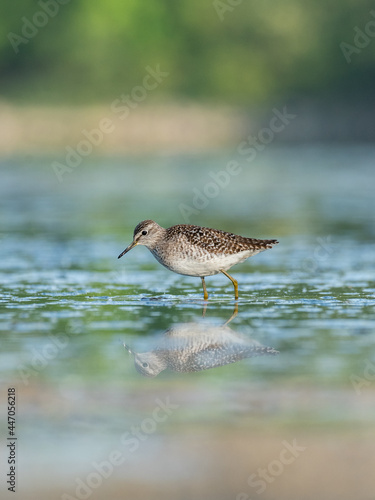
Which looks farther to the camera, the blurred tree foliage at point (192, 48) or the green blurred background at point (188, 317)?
the blurred tree foliage at point (192, 48)

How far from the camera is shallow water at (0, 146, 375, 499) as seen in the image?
24.7 ft

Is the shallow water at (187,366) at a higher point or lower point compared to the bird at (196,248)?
lower

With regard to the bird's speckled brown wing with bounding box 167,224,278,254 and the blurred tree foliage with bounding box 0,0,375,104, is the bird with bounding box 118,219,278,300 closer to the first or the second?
the bird's speckled brown wing with bounding box 167,224,278,254

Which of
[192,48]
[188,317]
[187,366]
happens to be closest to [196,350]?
[187,366]

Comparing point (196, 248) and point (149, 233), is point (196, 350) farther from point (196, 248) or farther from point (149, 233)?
point (149, 233)

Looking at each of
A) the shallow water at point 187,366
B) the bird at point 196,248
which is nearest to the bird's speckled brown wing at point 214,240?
the bird at point 196,248

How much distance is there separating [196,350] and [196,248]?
312 cm

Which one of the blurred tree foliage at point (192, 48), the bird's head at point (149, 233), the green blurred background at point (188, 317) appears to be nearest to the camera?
the green blurred background at point (188, 317)

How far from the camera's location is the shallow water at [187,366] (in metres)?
7.53

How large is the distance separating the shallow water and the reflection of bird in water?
26mm

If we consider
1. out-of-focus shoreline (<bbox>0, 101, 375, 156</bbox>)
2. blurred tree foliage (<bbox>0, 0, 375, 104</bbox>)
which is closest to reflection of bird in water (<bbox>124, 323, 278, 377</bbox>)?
out-of-focus shoreline (<bbox>0, 101, 375, 156</bbox>)

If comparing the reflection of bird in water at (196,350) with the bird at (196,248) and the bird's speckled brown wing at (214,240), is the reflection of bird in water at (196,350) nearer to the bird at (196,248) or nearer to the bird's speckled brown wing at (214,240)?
the bird at (196,248)

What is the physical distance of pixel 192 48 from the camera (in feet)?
309

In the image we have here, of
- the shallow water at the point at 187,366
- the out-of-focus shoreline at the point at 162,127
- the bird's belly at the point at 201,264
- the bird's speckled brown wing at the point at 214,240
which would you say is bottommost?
the shallow water at the point at 187,366
